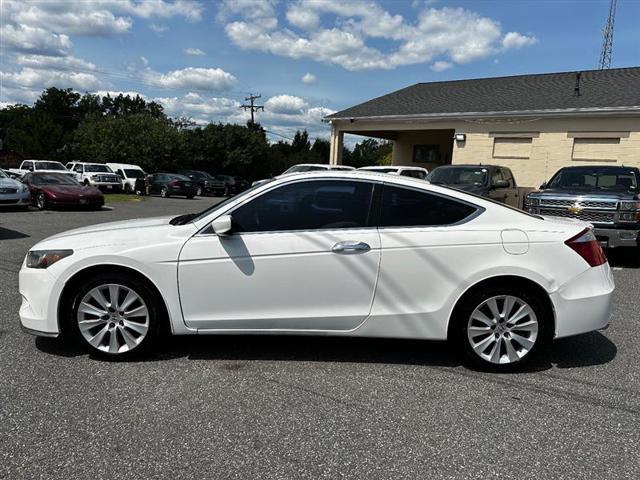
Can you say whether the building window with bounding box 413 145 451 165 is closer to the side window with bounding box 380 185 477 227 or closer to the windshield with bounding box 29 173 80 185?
the windshield with bounding box 29 173 80 185

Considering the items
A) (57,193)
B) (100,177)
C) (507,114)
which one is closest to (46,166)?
(100,177)

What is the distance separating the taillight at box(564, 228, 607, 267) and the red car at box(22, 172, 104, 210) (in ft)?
54.0

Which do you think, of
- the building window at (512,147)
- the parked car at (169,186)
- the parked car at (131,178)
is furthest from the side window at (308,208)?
the parked car at (131,178)

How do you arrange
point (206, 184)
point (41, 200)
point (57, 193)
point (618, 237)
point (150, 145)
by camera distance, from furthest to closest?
point (150, 145), point (206, 184), point (41, 200), point (57, 193), point (618, 237)

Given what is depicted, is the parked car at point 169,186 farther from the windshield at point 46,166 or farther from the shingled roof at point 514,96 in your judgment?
the shingled roof at point 514,96

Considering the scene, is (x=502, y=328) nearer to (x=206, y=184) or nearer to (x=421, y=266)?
(x=421, y=266)

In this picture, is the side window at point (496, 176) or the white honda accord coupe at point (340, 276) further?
the side window at point (496, 176)

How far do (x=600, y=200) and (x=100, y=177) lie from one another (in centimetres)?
2359

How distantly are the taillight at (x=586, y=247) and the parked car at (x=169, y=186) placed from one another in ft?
86.0

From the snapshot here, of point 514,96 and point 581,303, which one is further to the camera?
point 514,96

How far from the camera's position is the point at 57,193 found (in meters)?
16.6

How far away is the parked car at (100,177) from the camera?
25.5m

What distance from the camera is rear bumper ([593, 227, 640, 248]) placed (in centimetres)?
824

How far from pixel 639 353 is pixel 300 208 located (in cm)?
327
